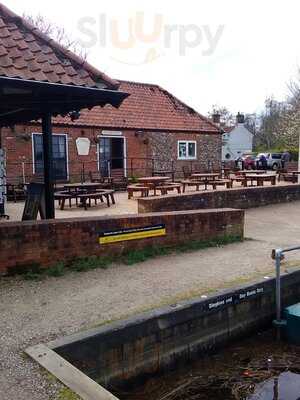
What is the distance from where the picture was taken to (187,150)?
85.0 feet

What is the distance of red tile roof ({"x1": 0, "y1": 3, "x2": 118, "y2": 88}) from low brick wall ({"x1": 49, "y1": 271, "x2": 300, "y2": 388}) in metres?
3.18

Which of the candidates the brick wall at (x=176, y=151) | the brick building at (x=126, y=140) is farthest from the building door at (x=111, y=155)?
the brick wall at (x=176, y=151)

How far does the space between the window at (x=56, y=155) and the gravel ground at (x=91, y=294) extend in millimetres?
13286

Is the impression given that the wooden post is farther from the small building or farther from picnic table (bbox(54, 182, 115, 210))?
the small building

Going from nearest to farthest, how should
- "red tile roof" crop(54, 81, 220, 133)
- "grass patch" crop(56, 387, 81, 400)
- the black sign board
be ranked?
"grass patch" crop(56, 387, 81, 400)
the black sign board
"red tile roof" crop(54, 81, 220, 133)

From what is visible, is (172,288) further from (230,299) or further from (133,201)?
(133,201)

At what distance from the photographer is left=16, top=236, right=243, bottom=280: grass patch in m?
6.31

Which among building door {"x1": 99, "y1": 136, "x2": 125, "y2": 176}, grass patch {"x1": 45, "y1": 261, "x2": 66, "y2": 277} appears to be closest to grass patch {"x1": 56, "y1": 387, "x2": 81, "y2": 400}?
grass patch {"x1": 45, "y1": 261, "x2": 66, "y2": 277}

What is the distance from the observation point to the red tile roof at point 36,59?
543 centimetres

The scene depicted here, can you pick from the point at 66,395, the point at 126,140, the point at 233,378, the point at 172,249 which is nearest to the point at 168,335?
the point at 233,378

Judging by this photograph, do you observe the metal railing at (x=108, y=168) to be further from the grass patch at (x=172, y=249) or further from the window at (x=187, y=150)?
the grass patch at (x=172, y=249)

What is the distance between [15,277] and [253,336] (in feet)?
11.7

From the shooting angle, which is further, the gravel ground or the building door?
the building door

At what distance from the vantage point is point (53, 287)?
5.82m
